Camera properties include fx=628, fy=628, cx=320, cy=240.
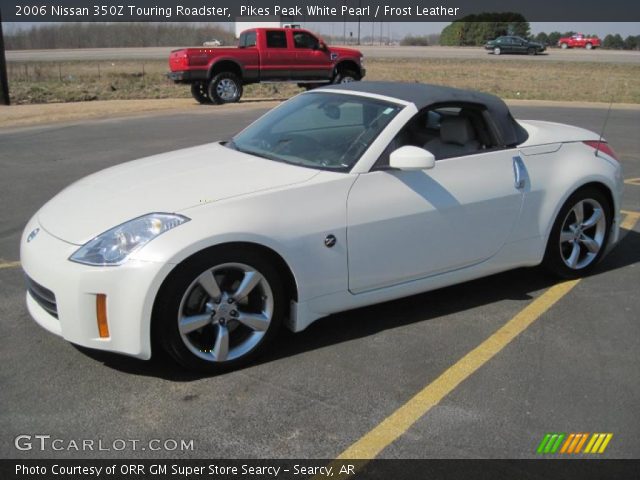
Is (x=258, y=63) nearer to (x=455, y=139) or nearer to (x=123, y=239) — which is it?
(x=455, y=139)

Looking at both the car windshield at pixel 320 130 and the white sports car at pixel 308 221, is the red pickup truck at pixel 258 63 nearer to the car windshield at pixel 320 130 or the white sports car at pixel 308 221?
the car windshield at pixel 320 130

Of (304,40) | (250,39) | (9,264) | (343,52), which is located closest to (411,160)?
(9,264)

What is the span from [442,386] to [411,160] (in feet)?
4.24

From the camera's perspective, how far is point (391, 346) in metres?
3.80

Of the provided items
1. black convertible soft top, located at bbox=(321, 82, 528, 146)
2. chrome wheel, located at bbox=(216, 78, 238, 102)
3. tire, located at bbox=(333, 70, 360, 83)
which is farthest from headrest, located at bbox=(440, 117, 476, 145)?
tire, located at bbox=(333, 70, 360, 83)

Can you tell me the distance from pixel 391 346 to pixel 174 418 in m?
1.39

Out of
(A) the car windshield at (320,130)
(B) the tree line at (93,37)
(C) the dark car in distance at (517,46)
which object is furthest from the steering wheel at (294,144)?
(B) the tree line at (93,37)

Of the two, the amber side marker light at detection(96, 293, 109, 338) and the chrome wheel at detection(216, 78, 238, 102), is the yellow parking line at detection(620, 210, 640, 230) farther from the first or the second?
the chrome wheel at detection(216, 78, 238, 102)

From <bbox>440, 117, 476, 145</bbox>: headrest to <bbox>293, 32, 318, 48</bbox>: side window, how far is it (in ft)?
52.2

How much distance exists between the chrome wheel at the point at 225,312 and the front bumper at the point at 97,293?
0.66 ft

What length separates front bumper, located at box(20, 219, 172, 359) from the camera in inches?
121

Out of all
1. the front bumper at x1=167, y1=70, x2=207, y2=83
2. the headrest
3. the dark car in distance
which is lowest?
the headrest

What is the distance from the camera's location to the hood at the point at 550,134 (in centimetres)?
462

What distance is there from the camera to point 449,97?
4.32 meters
